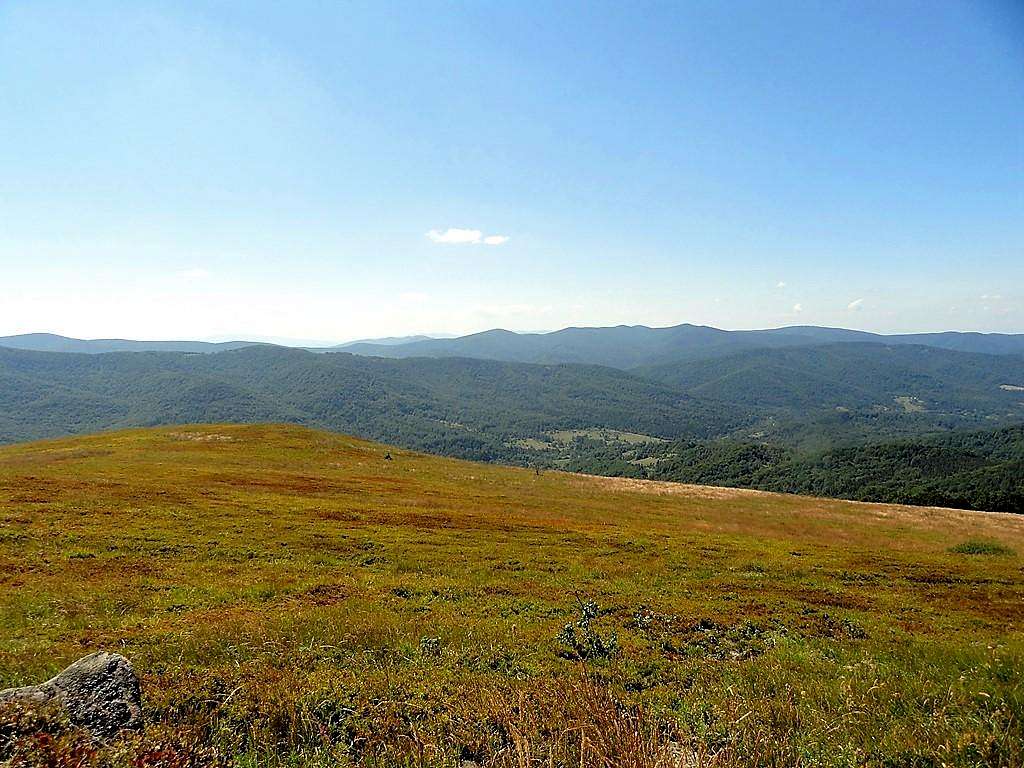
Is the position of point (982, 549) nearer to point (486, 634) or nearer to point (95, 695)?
point (486, 634)

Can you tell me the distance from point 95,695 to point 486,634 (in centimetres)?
847

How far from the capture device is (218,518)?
Answer: 28.7m

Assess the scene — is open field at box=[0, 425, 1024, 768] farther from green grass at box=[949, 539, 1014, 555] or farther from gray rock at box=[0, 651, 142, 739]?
gray rock at box=[0, 651, 142, 739]

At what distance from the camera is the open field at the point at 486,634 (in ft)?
20.7

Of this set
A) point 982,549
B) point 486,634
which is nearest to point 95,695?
point 486,634

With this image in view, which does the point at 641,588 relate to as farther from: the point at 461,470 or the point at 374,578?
the point at 461,470

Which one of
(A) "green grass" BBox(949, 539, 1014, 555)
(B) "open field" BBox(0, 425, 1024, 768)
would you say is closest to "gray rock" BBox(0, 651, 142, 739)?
(B) "open field" BBox(0, 425, 1024, 768)

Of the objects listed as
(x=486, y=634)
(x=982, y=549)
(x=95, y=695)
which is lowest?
(x=982, y=549)

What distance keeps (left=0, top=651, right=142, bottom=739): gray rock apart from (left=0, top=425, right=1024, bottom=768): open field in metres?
0.52

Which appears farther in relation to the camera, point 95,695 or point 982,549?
point 982,549

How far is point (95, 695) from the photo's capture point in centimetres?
670

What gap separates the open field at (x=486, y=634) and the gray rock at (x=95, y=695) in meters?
0.52

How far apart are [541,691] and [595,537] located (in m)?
24.6

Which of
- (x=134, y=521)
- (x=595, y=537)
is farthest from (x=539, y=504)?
(x=134, y=521)
